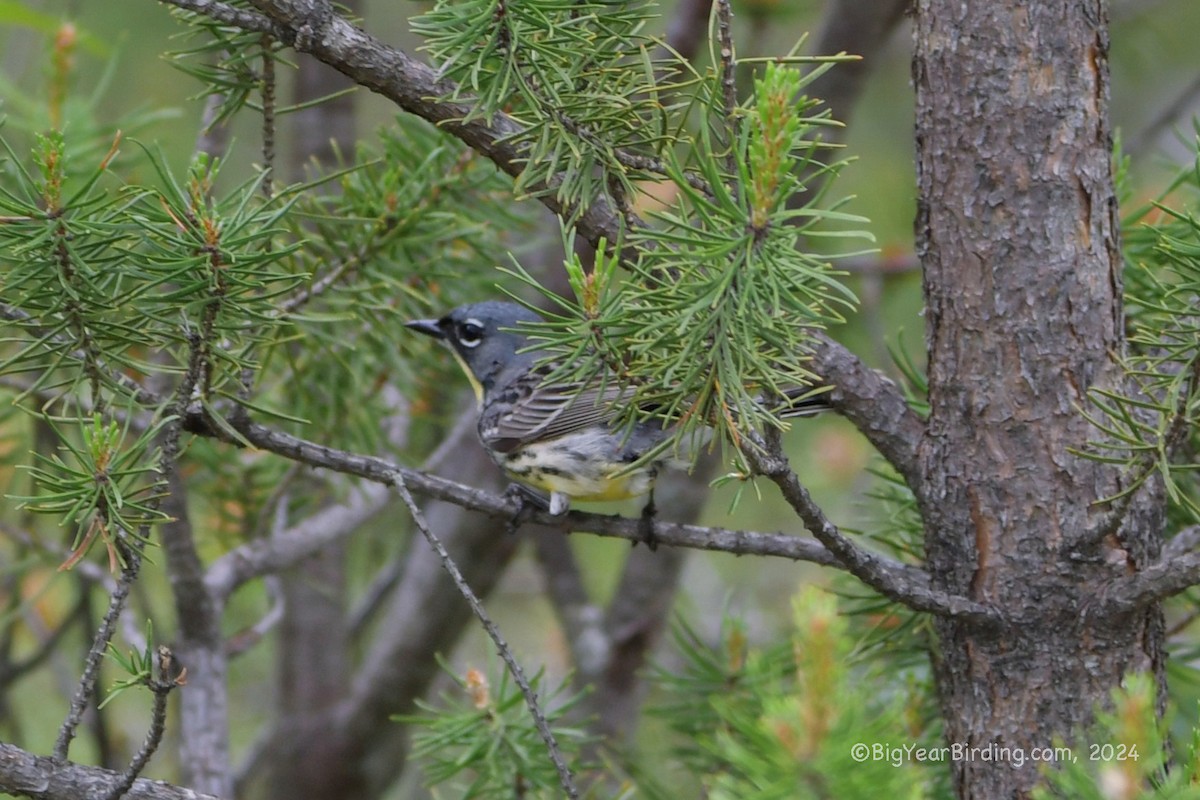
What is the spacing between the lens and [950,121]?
1.60 m

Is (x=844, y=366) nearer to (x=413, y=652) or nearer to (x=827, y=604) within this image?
(x=827, y=604)

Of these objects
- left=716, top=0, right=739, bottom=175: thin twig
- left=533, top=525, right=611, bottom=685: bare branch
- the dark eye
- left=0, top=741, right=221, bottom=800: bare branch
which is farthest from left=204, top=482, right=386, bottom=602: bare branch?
left=716, top=0, right=739, bottom=175: thin twig

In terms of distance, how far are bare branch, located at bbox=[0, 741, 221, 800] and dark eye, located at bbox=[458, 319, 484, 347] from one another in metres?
1.72

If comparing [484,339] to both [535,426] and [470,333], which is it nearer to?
[470,333]

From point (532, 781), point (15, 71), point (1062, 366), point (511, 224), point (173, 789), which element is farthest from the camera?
point (15, 71)

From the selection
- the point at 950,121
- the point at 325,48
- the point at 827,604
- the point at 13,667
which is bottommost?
the point at 13,667

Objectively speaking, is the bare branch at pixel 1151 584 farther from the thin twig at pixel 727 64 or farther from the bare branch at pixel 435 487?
the thin twig at pixel 727 64

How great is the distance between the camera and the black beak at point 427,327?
2.64 meters

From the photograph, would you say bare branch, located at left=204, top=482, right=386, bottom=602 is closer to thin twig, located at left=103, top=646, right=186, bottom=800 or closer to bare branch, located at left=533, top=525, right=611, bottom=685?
bare branch, located at left=533, top=525, right=611, bottom=685

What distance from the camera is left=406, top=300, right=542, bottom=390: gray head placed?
2.93 metres

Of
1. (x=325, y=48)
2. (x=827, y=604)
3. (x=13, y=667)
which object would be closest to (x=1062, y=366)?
(x=827, y=604)

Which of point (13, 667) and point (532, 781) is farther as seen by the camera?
point (13, 667)

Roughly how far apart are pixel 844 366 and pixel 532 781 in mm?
848

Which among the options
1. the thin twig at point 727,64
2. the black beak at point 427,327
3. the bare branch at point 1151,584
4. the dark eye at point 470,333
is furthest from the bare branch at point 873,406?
the dark eye at point 470,333
